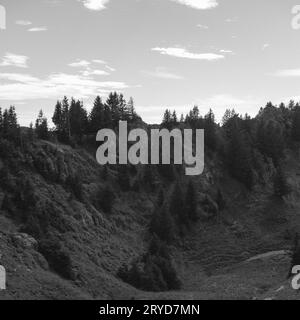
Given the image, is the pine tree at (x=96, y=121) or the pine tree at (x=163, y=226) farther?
the pine tree at (x=96, y=121)

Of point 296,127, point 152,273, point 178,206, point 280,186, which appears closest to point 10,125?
point 178,206

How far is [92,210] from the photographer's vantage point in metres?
61.3

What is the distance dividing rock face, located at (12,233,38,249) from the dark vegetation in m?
0.87

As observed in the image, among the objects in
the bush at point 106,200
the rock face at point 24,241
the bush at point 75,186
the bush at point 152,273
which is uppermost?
the bush at point 75,186

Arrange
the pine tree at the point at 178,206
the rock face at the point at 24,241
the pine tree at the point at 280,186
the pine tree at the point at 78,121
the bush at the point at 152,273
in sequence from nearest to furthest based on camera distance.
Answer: the rock face at the point at 24,241 → the bush at the point at 152,273 → the pine tree at the point at 178,206 → the pine tree at the point at 280,186 → the pine tree at the point at 78,121

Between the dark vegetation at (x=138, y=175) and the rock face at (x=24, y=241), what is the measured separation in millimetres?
871

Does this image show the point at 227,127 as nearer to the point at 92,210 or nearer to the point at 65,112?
the point at 65,112

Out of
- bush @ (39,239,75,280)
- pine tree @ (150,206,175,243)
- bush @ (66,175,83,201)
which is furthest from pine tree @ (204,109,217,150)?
bush @ (39,239,75,280)

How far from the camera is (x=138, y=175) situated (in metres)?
75.1

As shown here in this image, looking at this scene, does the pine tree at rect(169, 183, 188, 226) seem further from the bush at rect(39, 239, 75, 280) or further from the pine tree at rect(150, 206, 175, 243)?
the bush at rect(39, 239, 75, 280)

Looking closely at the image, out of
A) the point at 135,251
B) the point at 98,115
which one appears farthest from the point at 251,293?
the point at 98,115

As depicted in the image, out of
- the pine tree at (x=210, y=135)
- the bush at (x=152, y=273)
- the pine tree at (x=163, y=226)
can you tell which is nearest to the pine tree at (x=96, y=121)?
the pine tree at (x=210, y=135)

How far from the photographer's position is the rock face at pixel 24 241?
45.7m

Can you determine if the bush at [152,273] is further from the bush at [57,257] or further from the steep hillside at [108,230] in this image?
the bush at [57,257]
